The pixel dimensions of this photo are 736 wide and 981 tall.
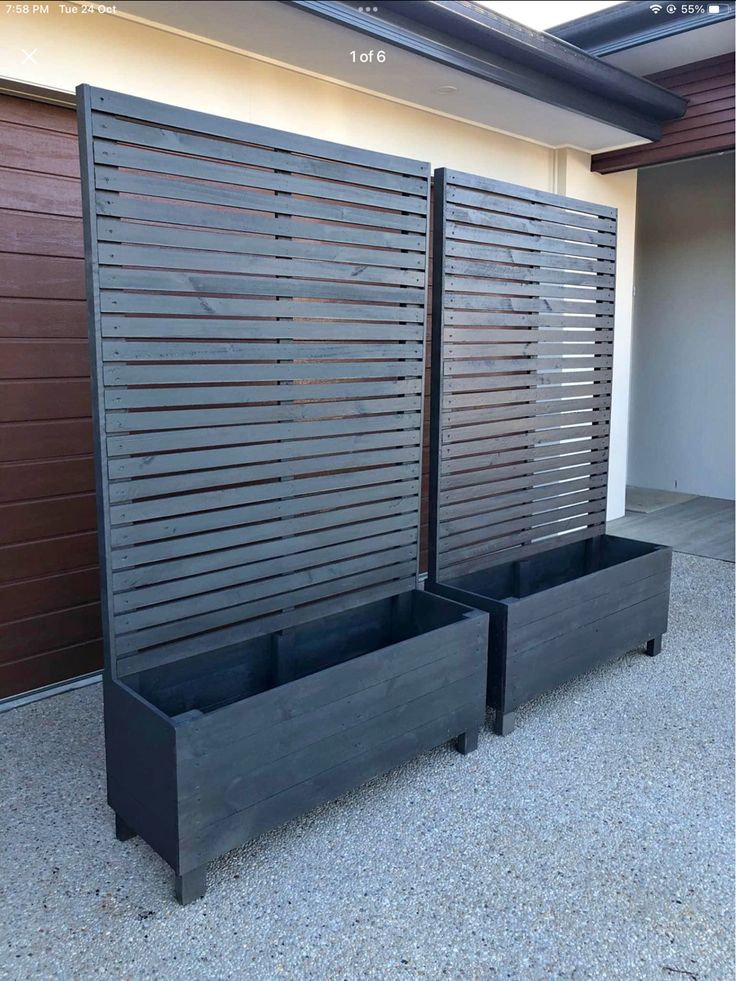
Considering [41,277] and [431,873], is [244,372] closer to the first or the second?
[41,277]

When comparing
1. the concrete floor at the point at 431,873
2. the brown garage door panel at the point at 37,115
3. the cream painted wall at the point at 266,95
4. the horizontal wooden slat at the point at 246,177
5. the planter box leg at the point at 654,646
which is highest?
the cream painted wall at the point at 266,95

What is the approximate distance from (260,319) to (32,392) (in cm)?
128

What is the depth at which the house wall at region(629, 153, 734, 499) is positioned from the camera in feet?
25.1

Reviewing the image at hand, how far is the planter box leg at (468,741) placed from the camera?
3067 mm

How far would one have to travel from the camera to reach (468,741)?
3.07 metres

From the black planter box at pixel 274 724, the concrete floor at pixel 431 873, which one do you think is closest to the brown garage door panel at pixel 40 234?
the black planter box at pixel 274 724

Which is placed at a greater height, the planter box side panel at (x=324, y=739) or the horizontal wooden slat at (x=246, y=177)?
the horizontal wooden slat at (x=246, y=177)

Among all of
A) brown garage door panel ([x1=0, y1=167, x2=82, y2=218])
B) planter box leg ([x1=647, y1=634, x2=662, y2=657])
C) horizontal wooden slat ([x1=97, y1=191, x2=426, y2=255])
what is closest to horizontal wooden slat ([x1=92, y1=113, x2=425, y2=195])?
horizontal wooden slat ([x1=97, y1=191, x2=426, y2=255])

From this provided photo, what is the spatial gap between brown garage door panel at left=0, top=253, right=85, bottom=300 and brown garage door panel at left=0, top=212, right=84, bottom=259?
0.10 ft

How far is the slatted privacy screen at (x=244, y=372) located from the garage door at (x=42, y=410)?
85cm

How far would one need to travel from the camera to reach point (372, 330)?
3082mm

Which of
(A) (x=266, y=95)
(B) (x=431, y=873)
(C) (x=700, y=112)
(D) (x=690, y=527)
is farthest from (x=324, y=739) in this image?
(D) (x=690, y=527)

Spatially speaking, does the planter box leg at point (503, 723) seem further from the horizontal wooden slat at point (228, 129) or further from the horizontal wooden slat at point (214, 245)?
the horizontal wooden slat at point (228, 129)

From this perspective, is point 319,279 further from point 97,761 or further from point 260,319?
point 97,761
